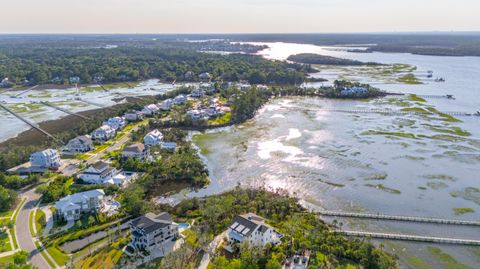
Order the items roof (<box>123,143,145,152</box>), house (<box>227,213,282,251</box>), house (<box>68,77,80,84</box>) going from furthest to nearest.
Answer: house (<box>68,77,80,84</box>) → roof (<box>123,143,145,152</box>) → house (<box>227,213,282,251</box>)

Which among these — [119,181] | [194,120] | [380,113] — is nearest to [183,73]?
[194,120]

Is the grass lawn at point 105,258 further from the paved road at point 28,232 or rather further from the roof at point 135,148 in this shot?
the roof at point 135,148

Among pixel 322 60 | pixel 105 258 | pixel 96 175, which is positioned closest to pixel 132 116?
pixel 96 175

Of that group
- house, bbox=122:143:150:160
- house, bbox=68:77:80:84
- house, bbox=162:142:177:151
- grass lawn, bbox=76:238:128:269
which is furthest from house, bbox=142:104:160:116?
house, bbox=68:77:80:84

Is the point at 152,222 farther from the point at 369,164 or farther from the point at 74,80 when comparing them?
the point at 74,80

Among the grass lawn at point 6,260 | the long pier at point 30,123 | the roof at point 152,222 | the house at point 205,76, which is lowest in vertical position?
the long pier at point 30,123

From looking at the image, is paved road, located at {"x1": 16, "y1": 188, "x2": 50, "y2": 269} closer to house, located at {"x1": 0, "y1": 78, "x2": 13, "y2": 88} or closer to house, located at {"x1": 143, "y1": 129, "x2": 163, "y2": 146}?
house, located at {"x1": 143, "y1": 129, "x2": 163, "y2": 146}

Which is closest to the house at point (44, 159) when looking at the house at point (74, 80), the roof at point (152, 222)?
the roof at point (152, 222)
